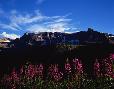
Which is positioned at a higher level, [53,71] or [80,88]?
[53,71]

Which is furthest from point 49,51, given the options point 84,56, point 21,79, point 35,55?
point 21,79

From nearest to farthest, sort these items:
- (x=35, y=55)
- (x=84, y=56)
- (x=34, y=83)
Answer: (x=34, y=83), (x=84, y=56), (x=35, y=55)

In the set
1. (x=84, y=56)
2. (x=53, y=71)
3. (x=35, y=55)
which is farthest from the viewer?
(x=35, y=55)

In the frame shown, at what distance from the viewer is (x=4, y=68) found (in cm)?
3228

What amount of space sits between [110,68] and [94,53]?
58.5 feet

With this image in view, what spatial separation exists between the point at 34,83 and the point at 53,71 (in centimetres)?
333

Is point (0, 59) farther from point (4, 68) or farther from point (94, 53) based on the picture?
point (94, 53)

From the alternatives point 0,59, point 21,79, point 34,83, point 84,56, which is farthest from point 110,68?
point 0,59

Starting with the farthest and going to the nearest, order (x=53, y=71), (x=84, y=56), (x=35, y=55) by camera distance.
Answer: (x=35, y=55) → (x=84, y=56) → (x=53, y=71)

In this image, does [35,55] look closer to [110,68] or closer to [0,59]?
[0,59]

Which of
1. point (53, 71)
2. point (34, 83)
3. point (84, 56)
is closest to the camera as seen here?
point (53, 71)

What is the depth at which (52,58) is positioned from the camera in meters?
32.6

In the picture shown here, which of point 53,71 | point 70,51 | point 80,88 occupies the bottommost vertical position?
point 80,88

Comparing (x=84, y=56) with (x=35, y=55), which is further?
(x=35, y=55)
